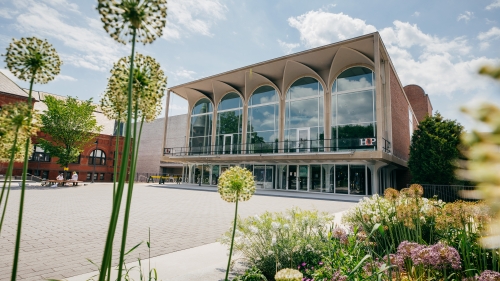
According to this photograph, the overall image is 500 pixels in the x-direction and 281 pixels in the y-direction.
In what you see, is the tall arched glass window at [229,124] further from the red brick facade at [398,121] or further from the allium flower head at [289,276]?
the allium flower head at [289,276]

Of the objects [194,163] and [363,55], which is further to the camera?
[194,163]

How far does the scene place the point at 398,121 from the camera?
1045 inches

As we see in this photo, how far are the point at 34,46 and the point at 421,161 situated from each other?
2064 centimetres

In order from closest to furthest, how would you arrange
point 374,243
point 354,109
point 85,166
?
point 374,243 → point 354,109 → point 85,166

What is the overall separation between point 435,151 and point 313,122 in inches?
414

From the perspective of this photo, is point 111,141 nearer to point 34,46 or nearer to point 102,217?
point 102,217

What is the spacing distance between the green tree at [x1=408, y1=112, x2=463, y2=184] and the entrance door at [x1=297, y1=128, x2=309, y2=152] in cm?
878

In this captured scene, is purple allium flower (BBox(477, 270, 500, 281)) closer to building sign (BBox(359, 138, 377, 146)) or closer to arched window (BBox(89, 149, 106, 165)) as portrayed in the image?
building sign (BBox(359, 138, 377, 146))

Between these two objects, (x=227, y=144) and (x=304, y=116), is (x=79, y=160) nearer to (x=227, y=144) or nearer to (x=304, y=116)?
(x=227, y=144)

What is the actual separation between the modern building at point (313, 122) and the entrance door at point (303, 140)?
0.09 metres

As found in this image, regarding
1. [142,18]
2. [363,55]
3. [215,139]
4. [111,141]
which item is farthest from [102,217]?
[111,141]

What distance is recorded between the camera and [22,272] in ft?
14.3

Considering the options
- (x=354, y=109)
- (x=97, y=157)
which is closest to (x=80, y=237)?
(x=354, y=109)

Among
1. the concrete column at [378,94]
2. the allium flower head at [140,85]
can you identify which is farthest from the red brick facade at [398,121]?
the allium flower head at [140,85]
